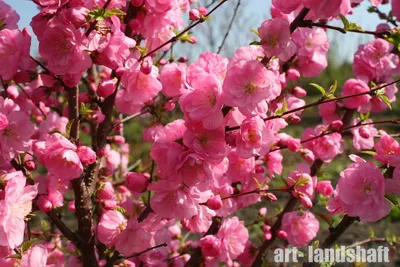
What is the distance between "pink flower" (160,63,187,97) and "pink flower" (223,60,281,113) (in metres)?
0.28

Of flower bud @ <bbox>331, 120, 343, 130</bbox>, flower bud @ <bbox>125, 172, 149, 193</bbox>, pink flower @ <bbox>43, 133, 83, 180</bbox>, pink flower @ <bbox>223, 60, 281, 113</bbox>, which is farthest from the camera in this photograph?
flower bud @ <bbox>331, 120, 343, 130</bbox>

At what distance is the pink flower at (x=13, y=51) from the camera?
4.03 ft

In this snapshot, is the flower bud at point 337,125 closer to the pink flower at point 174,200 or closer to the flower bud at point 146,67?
the pink flower at point 174,200

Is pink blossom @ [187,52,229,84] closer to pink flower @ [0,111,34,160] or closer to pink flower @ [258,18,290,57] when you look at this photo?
pink flower @ [258,18,290,57]

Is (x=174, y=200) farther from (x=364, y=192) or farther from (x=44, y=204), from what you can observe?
(x=364, y=192)

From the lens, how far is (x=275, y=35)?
42.6 inches

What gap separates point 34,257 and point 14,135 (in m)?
0.34

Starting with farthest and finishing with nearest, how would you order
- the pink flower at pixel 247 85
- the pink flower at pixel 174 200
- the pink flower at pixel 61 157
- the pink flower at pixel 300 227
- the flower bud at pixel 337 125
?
1. the pink flower at pixel 300 227
2. the flower bud at pixel 337 125
3. the pink flower at pixel 174 200
4. the pink flower at pixel 61 157
5. the pink flower at pixel 247 85

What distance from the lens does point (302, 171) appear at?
5.95ft

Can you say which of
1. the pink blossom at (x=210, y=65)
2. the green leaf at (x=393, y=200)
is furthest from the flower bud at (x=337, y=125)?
the pink blossom at (x=210, y=65)

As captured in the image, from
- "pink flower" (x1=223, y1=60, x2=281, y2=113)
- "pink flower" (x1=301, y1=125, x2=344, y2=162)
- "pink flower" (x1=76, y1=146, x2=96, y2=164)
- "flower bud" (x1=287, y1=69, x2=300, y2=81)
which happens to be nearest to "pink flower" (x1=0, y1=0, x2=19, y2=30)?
"pink flower" (x1=76, y1=146, x2=96, y2=164)

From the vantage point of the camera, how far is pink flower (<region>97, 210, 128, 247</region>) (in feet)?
4.95

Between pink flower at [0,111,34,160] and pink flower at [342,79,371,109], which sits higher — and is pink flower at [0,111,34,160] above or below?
above

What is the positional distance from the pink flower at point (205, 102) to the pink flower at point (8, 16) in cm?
58
